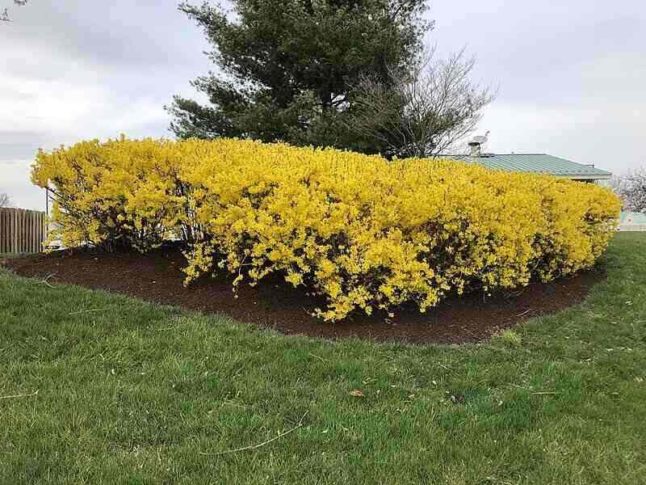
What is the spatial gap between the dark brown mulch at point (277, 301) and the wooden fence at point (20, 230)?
247 inches

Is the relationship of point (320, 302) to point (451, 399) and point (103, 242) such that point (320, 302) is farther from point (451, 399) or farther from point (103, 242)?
point (103, 242)

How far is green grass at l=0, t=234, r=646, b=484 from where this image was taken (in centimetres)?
253

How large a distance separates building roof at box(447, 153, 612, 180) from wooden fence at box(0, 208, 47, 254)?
16244 mm

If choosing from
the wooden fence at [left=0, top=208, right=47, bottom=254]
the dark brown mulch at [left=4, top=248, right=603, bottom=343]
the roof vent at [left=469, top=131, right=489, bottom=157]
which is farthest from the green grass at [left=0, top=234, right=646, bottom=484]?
the roof vent at [left=469, top=131, right=489, bottom=157]

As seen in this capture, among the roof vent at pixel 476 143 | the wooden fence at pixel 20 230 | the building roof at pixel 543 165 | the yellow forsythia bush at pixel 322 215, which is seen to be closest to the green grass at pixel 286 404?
the yellow forsythia bush at pixel 322 215

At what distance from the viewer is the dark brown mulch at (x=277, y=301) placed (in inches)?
187

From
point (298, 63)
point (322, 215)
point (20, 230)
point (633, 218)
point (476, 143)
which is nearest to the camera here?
point (322, 215)

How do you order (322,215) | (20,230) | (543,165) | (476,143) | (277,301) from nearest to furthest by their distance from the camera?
(322,215), (277,301), (20,230), (476,143), (543,165)

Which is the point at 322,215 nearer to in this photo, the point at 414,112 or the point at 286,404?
the point at 286,404

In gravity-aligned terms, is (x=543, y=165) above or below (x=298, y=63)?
below

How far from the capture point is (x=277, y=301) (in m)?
5.13

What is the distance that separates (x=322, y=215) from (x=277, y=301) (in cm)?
100

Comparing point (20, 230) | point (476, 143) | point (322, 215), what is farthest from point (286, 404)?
point (476, 143)

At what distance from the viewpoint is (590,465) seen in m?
2.75
